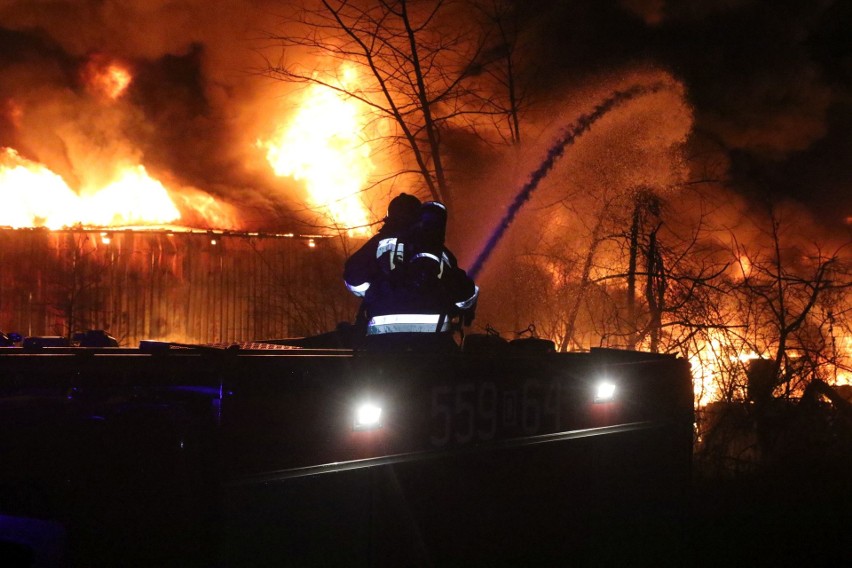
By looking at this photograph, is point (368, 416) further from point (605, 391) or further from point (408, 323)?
point (605, 391)

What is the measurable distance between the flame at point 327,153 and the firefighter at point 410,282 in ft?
24.2

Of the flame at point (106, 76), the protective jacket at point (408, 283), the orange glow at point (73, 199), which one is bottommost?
the protective jacket at point (408, 283)

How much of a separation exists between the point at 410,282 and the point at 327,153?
1345cm

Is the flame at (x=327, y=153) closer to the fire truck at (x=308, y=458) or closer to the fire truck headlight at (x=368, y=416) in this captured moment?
the fire truck at (x=308, y=458)

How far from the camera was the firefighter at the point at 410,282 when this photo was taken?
4.18 metres

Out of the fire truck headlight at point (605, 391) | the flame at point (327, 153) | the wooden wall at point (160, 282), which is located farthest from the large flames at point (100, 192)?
the fire truck headlight at point (605, 391)

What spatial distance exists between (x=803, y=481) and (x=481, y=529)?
4615 mm

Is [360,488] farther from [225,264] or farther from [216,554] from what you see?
[225,264]

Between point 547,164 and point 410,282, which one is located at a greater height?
point 547,164

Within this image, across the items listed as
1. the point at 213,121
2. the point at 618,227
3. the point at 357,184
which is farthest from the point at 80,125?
the point at 618,227

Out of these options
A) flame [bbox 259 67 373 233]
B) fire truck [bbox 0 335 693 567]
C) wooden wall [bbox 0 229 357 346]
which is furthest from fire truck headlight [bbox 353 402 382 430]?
wooden wall [bbox 0 229 357 346]

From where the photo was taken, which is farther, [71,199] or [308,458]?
[71,199]

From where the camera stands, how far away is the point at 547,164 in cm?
1045

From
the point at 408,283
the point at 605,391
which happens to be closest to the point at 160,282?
the point at 408,283
